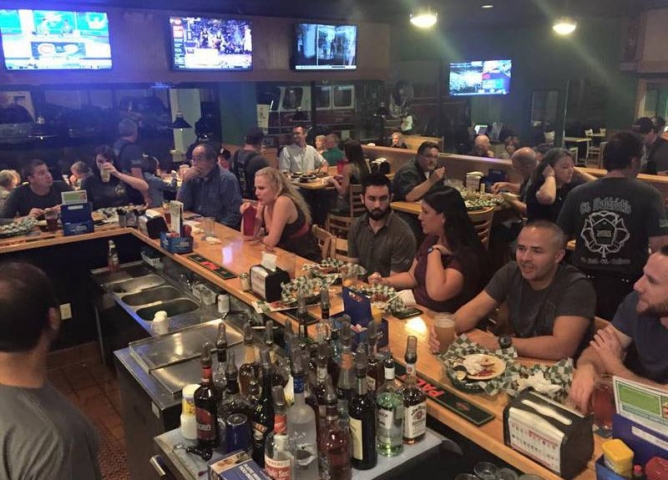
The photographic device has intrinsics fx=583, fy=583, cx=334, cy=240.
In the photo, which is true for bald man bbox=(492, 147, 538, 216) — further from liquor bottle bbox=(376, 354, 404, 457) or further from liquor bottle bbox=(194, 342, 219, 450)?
liquor bottle bbox=(194, 342, 219, 450)

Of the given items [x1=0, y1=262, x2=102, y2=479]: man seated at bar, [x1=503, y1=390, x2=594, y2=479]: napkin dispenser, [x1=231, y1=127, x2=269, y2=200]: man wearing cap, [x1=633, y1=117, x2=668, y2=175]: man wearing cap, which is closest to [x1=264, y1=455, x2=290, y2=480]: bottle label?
[x1=0, y1=262, x2=102, y2=479]: man seated at bar

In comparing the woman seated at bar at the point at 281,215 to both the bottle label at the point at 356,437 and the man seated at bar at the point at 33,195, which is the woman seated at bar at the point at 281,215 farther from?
the bottle label at the point at 356,437

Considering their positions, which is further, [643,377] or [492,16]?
[492,16]

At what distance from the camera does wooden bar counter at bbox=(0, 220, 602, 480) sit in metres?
1.83

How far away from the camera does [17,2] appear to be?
6141 mm

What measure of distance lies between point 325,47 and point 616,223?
6.05 metres

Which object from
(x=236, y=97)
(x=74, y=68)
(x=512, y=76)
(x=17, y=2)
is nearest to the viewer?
(x=17, y=2)

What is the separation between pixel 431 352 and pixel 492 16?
31.7ft

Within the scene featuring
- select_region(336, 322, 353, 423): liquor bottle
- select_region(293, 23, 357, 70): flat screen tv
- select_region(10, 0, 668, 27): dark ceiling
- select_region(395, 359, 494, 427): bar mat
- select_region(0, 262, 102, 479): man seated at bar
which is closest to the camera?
select_region(0, 262, 102, 479): man seated at bar

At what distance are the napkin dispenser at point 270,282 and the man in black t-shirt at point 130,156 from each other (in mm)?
3389

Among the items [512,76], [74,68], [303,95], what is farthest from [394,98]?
[74,68]

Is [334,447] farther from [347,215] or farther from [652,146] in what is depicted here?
[652,146]

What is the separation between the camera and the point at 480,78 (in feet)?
43.4

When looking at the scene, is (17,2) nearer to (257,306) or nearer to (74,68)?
(74,68)
